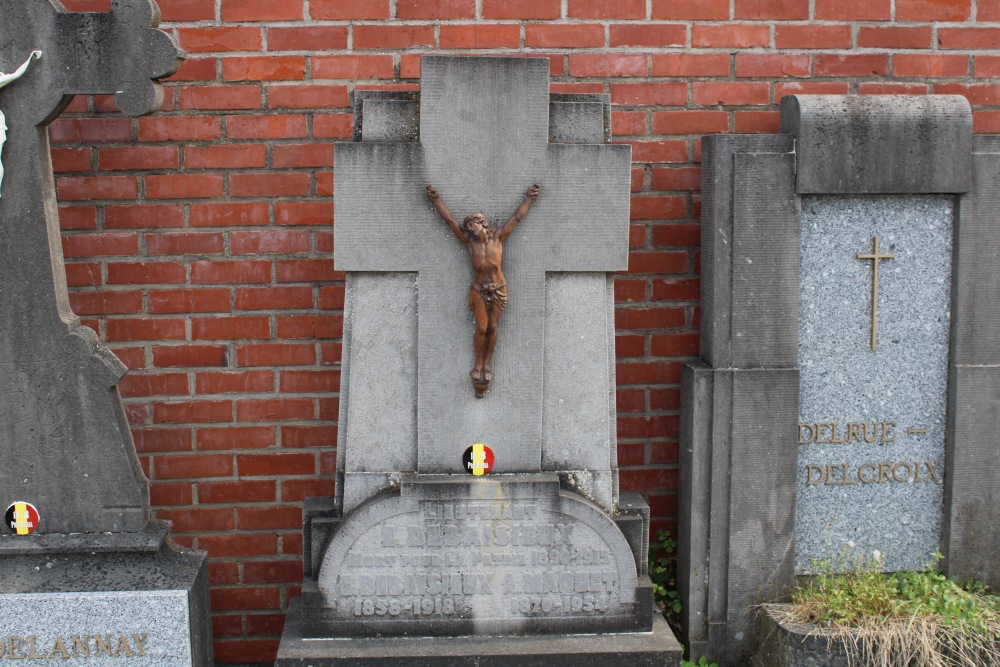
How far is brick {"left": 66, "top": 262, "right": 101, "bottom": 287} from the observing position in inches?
140

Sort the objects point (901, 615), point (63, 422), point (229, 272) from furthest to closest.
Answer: point (229, 272) < point (901, 615) < point (63, 422)

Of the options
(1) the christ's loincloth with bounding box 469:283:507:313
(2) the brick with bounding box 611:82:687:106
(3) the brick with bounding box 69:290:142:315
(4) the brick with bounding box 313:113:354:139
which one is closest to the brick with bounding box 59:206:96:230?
(3) the brick with bounding box 69:290:142:315

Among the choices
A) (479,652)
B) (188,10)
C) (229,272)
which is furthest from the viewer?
(229,272)

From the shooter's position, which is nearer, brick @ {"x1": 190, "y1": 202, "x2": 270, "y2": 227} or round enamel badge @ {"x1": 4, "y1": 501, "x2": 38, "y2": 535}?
round enamel badge @ {"x1": 4, "y1": 501, "x2": 38, "y2": 535}

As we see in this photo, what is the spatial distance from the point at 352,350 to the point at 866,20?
228 centimetres

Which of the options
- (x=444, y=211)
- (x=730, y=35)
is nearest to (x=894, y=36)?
(x=730, y=35)

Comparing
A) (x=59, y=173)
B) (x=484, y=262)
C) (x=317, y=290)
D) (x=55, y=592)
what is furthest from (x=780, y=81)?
(x=55, y=592)

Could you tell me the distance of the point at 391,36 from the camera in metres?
3.53

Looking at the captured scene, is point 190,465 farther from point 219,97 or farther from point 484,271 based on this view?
point 484,271

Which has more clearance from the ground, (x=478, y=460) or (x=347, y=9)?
(x=347, y=9)


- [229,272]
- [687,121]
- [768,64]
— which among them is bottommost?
[229,272]

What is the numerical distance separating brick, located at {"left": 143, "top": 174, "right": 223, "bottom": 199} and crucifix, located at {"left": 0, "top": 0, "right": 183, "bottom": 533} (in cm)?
57

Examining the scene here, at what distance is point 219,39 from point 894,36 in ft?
8.18

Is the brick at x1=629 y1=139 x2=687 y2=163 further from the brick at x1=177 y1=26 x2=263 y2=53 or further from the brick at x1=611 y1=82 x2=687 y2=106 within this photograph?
the brick at x1=177 y1=26 x2=263 y2=53
